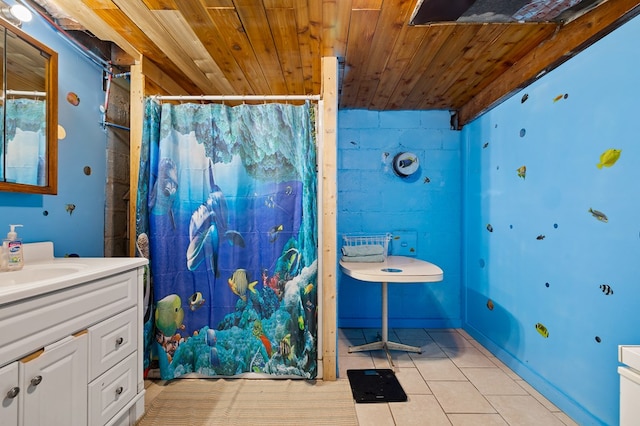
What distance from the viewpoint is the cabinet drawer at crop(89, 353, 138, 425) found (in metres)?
1.21

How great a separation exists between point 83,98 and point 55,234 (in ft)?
2.69

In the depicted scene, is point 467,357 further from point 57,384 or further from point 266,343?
point 57,384

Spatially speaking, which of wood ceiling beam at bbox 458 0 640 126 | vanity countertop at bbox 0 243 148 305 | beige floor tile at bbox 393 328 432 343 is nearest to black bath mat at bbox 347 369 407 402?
beige floor tile at bbox 393 328 432 343

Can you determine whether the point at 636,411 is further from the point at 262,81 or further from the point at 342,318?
the point at 262,81

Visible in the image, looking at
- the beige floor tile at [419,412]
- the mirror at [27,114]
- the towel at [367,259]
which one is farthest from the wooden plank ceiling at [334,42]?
the beige floor tile at [419,412]

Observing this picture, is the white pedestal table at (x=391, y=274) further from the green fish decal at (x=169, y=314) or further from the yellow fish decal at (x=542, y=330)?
the green fish decal at (x=169, y=314)

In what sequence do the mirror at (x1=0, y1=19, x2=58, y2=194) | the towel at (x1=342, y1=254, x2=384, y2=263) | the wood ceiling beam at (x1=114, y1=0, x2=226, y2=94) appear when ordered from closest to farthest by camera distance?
1. the mirror at (x1=0, y1=19, x2=58, y2=194)
2. the wood ceiling beam at (x1=114, y1=0, x2=226, y2=94)
3. the towel at (x1=342, y1=254, x2=384, y2=263)

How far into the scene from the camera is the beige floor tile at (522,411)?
159cm

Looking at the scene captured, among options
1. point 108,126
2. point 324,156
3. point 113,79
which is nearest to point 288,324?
point 324,156

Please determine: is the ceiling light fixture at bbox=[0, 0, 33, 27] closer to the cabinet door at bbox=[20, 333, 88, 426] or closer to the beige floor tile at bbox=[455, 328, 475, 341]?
the cabinet door at bbox=[20, 333, 88, 426]

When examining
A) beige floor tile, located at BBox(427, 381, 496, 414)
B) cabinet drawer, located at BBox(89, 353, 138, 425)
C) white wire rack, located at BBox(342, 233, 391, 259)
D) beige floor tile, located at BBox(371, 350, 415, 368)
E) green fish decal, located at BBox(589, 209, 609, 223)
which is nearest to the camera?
cabinet drawer, located at BBox(89, 353, 138, 425)

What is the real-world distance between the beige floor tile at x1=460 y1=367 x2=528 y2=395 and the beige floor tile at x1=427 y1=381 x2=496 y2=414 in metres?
0.07

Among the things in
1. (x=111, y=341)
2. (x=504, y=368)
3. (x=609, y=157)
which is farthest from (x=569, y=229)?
(x=111, y=341)

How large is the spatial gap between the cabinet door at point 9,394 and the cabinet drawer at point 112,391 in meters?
0.30
